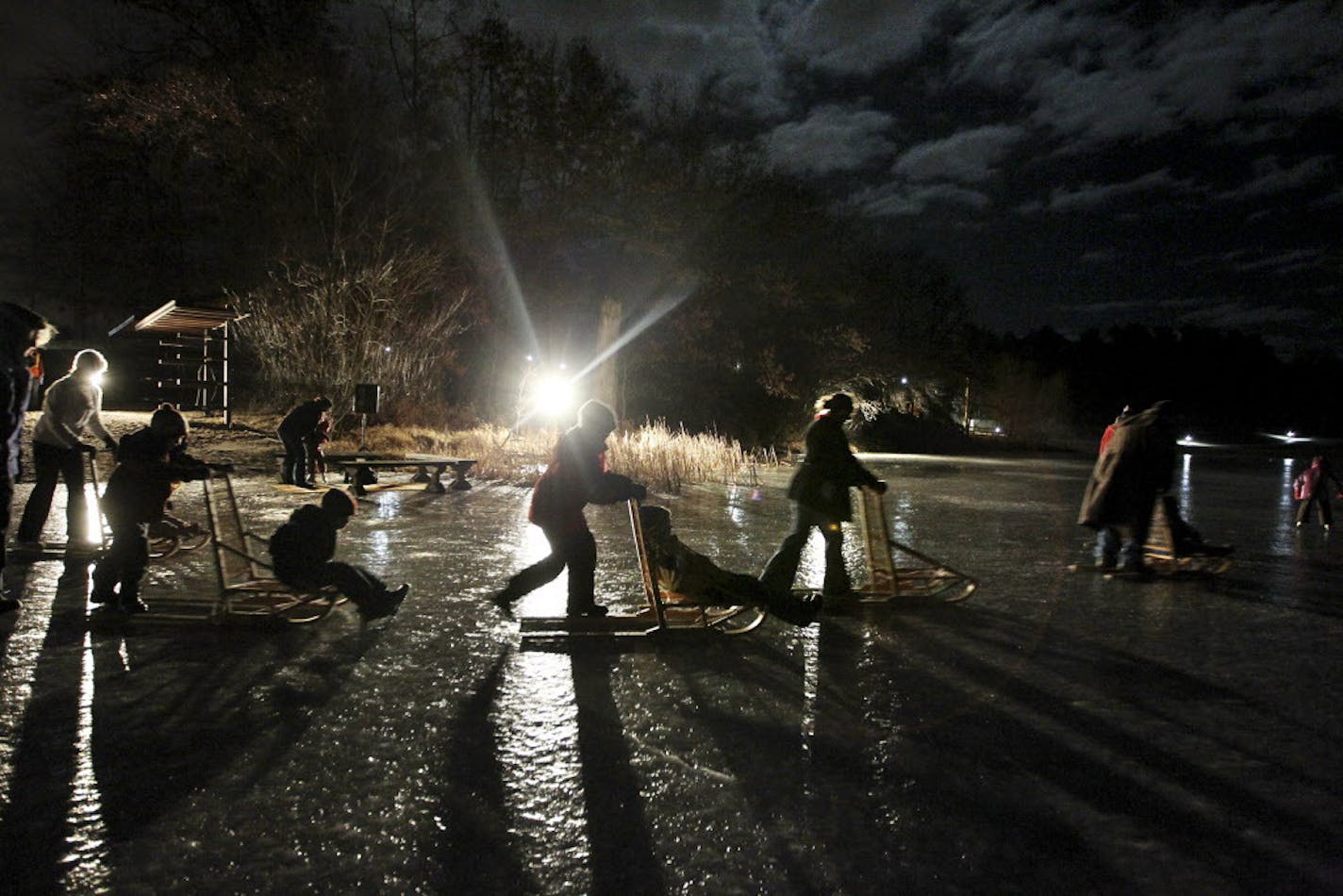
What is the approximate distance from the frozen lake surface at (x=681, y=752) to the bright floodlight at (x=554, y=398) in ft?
57.0

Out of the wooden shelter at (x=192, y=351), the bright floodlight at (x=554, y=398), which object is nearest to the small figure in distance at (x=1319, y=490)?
the bright floodlight at (x=554, y=398)

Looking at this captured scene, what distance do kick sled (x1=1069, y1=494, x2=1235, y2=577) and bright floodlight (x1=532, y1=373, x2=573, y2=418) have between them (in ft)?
57.4

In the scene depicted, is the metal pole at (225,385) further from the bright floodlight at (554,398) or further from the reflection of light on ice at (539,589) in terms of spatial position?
the reflection of light on ice at (539,589)

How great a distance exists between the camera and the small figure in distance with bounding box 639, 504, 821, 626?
5719 mm

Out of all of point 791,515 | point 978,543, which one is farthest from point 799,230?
point 978,543

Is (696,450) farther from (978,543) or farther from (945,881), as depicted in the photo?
(945,881)

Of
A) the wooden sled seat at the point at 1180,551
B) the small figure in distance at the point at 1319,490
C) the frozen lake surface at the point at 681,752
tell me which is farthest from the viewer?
the small figure in distance at the point at 1319,490

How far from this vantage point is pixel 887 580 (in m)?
7.05

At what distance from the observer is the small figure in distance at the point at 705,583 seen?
5719 mm

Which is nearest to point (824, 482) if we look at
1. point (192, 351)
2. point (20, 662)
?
point (20, 662)

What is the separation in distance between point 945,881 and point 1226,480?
25.5 metres

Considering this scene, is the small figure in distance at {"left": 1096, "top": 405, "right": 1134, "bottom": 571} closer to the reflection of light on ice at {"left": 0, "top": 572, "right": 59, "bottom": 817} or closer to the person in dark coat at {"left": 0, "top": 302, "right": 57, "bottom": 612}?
the reflection of light on ice at {"left": 0, "top": 572, "right": 59, "bottom": 817}

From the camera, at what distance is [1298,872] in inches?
116

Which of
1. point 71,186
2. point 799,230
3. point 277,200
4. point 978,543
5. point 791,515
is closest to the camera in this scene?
point 978,543
